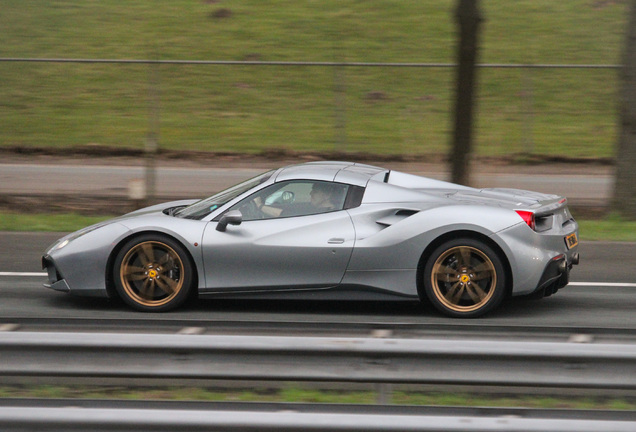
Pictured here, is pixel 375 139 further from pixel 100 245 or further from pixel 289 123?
pixel 100 245

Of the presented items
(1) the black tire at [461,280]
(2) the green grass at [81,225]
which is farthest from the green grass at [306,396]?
(2) the green grass at [81,225]

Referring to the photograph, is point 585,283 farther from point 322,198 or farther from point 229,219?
point 229,219

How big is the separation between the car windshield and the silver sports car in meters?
0.04

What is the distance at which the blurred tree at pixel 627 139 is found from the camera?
38.2 ft

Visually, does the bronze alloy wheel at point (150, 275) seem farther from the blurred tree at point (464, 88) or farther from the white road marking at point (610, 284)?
the blurred tree at point (464, 88)

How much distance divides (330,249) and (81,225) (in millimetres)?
5538

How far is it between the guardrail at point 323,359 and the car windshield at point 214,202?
2.91 metres

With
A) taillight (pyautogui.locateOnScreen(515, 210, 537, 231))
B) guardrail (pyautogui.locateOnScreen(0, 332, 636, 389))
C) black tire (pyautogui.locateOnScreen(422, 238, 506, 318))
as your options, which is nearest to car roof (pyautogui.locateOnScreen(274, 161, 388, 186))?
black tire (pyautogui.locateOnScreen(422, 238, 506, 318))

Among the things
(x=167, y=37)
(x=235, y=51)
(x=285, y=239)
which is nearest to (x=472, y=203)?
(x=285, y=239)

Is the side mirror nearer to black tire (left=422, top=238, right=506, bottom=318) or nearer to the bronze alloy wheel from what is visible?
the bronze alloy wheel

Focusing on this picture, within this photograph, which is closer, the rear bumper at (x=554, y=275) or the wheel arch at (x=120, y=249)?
the rear bumper at (x=554, y=275)

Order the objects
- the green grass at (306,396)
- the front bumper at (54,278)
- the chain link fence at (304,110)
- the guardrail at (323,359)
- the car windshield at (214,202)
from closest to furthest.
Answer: the guardrail at (323,359)
the green grass at (306,396)
the front bumper at (54,278)
the car windshield at (214,202)
the chain link fence at (304,110)

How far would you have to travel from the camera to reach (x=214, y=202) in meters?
7.00

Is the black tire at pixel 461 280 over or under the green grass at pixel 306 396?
over
